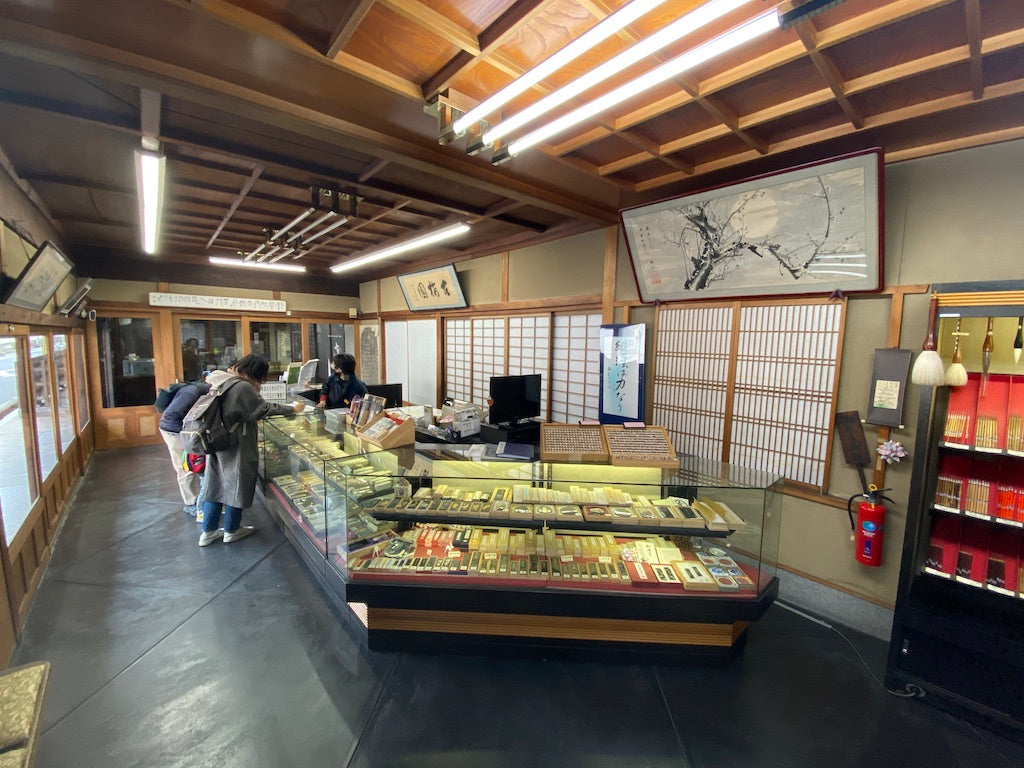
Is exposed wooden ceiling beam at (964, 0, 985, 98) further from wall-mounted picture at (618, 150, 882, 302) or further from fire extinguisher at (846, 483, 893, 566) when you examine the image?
fire extinguisher at (846, 483, 893, 566)

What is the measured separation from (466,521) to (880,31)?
307 centimetres

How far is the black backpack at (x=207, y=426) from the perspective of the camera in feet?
11.2

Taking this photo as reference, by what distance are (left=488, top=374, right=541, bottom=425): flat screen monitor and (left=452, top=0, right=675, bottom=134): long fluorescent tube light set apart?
8.74ft

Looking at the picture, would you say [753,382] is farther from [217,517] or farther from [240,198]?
[240,198]

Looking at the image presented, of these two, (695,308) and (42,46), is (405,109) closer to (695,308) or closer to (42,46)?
(42,46)

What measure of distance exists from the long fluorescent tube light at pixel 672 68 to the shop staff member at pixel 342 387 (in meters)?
3.48

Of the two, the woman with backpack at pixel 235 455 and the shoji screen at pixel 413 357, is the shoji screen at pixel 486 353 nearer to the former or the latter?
the shoji screen at pixel 413 357

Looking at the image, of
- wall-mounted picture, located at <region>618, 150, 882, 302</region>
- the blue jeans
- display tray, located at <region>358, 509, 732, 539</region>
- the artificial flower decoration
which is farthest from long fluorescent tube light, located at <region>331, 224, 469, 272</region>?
the artificial flower decoration

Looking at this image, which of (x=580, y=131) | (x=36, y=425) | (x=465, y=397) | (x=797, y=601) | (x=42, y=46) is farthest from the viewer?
(x=465, y=397)

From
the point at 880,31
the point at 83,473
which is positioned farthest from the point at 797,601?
the point at 83,473

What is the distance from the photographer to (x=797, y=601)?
3.12 m

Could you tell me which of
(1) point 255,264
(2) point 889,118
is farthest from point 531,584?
(1) point 255,264

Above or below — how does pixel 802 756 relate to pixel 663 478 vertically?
below

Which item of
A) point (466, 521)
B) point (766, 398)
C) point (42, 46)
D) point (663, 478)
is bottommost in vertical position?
point (466, 521)
